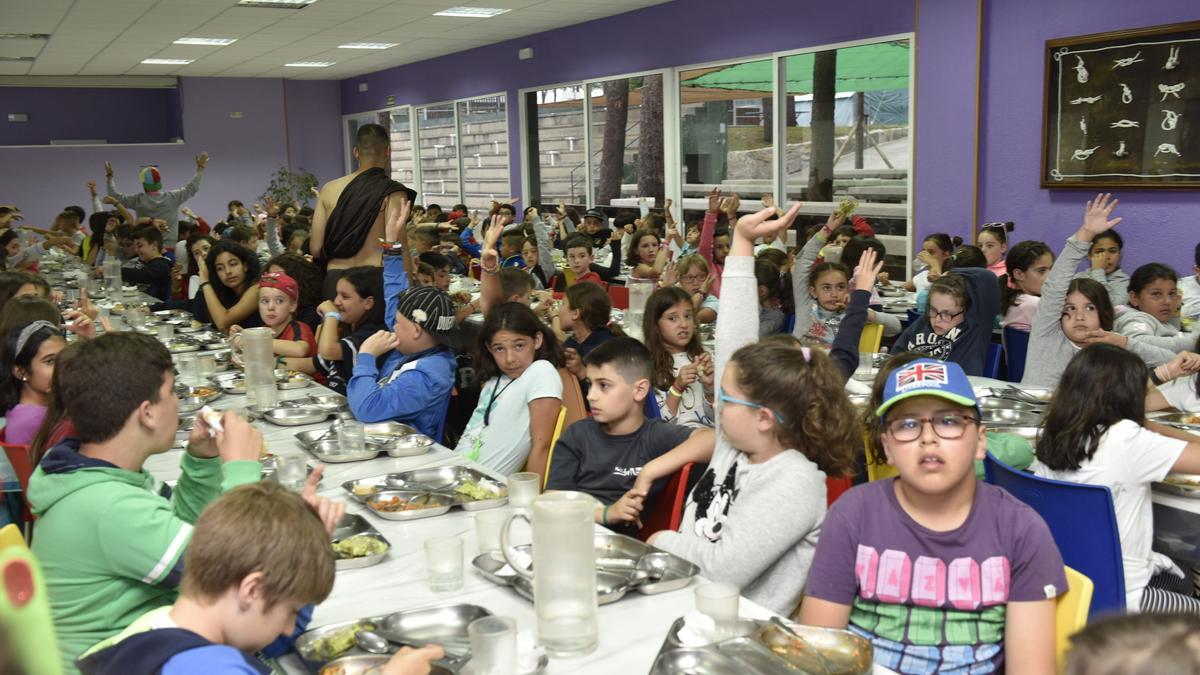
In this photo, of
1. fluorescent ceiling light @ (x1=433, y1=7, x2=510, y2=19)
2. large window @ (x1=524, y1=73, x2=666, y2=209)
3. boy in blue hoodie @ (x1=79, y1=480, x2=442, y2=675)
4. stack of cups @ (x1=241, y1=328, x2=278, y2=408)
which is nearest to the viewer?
boy in blue hoodie @ (x1=79, y1=480, x2=442, y2=675)

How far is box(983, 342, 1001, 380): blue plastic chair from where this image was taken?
437 centimetres

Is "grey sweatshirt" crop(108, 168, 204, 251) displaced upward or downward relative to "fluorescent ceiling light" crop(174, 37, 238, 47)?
downward

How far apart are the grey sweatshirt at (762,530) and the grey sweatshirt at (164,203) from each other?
37.6ft

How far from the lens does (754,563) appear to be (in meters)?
2.05

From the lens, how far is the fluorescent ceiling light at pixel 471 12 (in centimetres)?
1030

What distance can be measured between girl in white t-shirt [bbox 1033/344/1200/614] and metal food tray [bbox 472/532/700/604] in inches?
46.8

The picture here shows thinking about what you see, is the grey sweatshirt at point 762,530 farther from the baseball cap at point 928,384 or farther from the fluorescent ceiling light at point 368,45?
the fluorescent ceiling light at point 368,45

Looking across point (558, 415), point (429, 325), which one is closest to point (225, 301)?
point (429, 325)

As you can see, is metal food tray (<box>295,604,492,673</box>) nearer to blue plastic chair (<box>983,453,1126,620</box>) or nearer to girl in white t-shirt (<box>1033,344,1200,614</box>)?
blue plastic chair (<box>983,453,1126,620</box>)

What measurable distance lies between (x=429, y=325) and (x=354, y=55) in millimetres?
11560

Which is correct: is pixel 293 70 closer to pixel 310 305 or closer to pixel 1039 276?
pixel 310 305

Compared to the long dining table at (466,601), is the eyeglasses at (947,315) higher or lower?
higher

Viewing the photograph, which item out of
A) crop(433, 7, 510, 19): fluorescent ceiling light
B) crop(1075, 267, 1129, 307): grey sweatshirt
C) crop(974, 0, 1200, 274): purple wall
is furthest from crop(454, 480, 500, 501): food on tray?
crop(433, 7, 510, 19): fluorescent ceiling light

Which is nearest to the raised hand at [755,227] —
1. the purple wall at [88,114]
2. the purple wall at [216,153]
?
the purple wall at [216,153]
